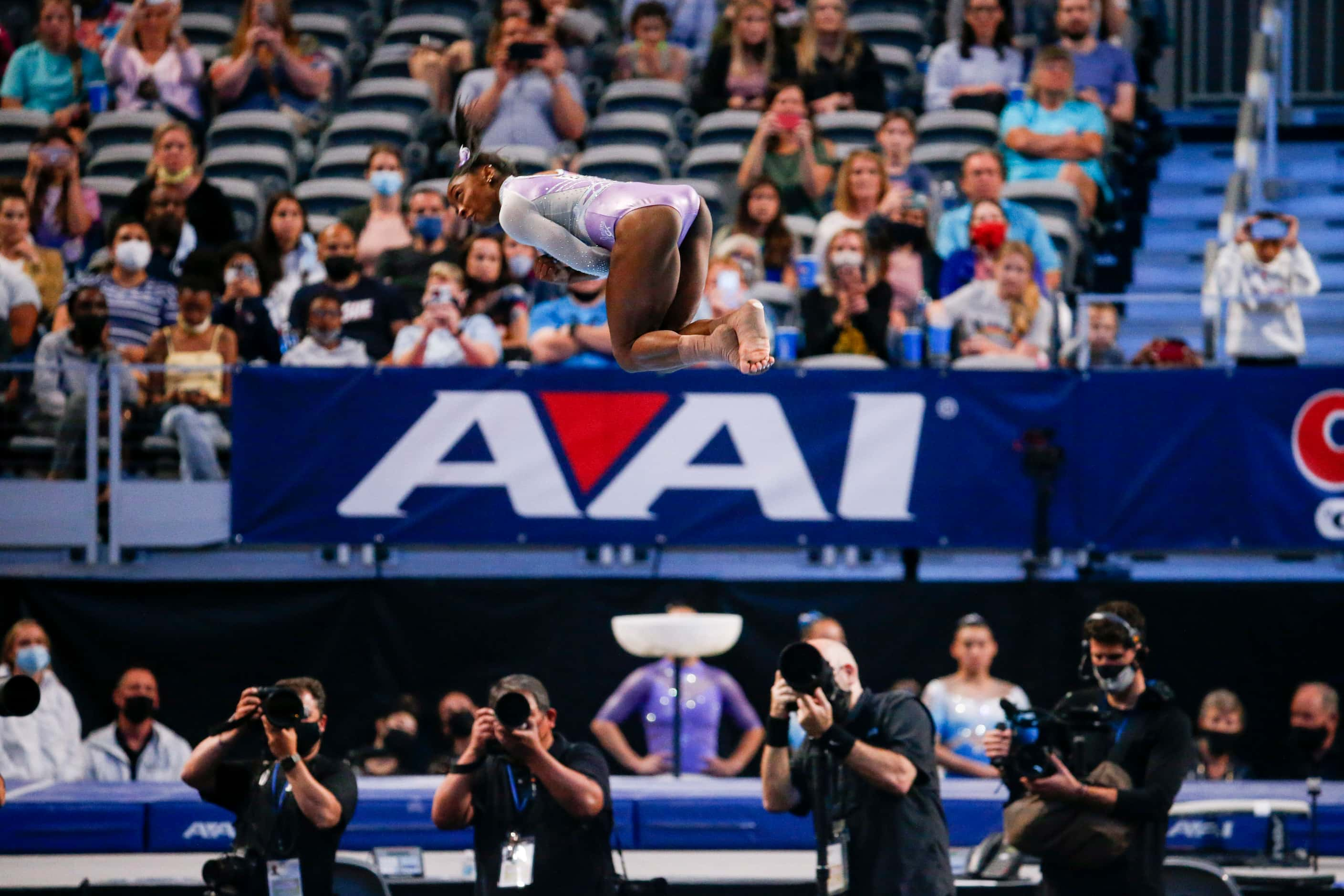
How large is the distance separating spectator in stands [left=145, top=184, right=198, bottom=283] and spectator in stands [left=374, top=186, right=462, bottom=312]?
126 cm

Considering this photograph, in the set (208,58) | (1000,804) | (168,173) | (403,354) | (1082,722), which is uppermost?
(208,58)

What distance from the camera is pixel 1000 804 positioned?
7.44 meters

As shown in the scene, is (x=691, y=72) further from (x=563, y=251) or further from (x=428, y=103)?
(x=563, y=251)

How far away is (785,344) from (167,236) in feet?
13.2

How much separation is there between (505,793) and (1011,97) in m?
6.84

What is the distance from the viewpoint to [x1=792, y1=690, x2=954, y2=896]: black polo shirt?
19.8 ft

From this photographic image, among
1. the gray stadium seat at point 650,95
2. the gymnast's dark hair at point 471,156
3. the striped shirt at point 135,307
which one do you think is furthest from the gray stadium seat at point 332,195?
the gymnast's dark hair at point 471,156

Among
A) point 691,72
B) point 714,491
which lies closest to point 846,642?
point 714,491

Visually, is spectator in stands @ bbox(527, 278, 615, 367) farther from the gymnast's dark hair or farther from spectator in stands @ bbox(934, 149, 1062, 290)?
the gymnast's dark hair

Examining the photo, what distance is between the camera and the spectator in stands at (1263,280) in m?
9.52

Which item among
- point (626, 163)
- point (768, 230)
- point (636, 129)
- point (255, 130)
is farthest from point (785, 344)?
point (255, 130)

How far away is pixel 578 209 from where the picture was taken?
5266 mm

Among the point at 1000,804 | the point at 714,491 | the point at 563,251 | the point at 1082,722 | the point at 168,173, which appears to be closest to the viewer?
the point at 563,251

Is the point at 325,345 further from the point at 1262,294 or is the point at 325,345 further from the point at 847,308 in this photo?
the point at 1262,294
